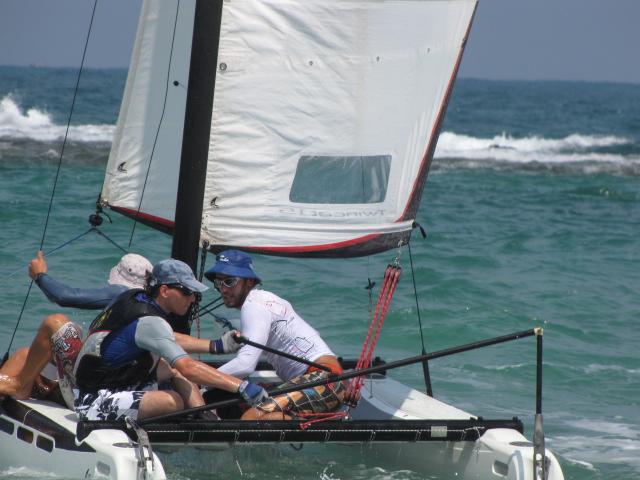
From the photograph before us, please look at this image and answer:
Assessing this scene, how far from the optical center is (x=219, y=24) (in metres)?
5.45

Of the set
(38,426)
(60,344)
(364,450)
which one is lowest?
(38,426)

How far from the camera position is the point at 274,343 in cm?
513

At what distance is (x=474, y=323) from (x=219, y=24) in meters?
4.72

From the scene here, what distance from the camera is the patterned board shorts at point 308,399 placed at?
4963 millimetres

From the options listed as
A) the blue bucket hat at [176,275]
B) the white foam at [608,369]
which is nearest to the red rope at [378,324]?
the blue bucket hat at [176,275]

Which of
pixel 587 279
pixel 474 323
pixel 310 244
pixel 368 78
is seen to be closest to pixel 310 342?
pixel 310 244

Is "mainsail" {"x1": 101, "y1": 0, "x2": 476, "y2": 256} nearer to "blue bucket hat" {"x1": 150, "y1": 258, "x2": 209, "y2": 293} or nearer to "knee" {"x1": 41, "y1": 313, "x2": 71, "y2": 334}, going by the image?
"knee" {"x1": 41, "y1": 313, "x2": 71, "y2": 334}

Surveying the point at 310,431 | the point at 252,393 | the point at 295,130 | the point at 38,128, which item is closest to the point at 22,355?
the point at 252,393

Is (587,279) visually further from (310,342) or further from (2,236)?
(310,342)

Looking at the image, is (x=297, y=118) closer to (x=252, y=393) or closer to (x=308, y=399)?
(x=308, y=399)

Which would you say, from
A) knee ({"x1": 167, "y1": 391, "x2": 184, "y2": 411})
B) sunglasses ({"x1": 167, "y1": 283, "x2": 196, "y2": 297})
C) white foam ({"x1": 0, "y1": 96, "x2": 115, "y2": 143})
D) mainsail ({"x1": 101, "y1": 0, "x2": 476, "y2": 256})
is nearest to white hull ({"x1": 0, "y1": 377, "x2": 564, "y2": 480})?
knee ({"x1": 167, "y1": 391, "x2": 184, "y2": 411})

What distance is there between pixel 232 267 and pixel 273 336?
345 mm

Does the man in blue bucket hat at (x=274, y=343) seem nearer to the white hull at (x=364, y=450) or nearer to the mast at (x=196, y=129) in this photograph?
the white hull at (x=364, y=450)

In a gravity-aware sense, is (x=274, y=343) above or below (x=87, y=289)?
below
